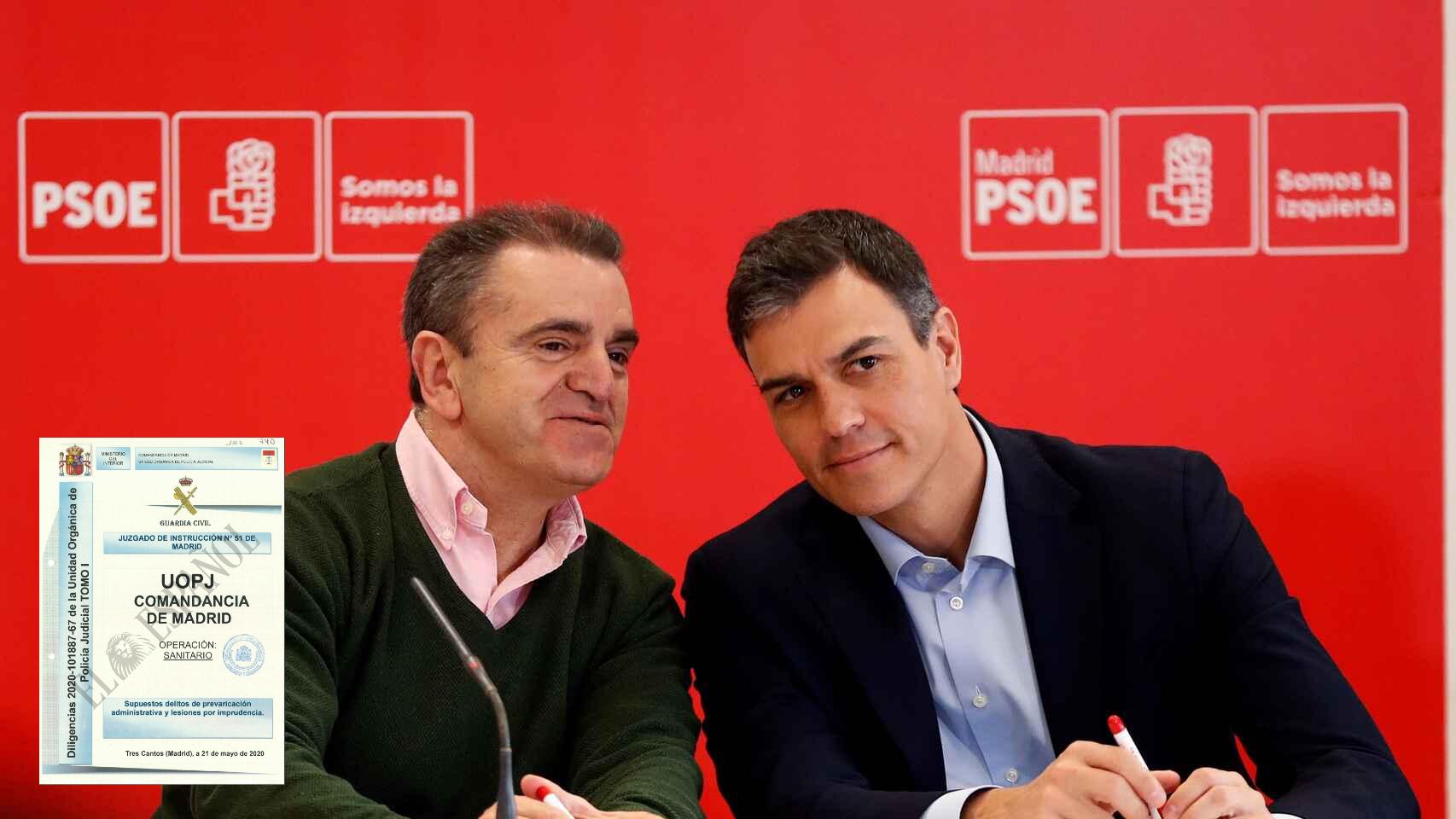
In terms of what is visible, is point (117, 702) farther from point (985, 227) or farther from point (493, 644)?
point (985, 227)

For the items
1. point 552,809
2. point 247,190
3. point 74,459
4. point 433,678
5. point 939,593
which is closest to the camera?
point 74,459

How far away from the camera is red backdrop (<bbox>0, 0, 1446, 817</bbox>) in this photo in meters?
2.25

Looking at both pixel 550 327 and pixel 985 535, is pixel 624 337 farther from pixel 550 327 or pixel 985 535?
pixel 985 535

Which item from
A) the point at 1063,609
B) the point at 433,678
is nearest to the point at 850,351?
the point at 1063,609

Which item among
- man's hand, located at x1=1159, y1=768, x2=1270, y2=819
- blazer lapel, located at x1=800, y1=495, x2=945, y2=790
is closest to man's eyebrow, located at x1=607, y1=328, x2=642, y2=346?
blazer lapel, located at x1=800, y1=495, x2=945, y2=790

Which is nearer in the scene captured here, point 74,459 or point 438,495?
point 74,459

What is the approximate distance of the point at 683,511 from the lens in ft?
7.52

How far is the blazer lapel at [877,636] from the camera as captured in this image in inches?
64.0

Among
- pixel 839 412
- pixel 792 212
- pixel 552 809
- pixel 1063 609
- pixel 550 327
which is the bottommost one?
pixel 552 809

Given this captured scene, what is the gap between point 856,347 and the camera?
1633 millimetres

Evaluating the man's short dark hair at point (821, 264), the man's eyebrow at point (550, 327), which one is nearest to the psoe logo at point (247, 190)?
the man's eyebrow at point (550, 327)

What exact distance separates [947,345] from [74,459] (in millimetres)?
1079

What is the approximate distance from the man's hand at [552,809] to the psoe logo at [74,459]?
489 millimetres

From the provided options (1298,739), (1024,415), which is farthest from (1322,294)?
(1298,739)
